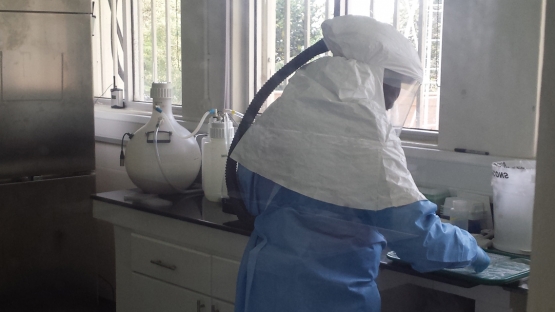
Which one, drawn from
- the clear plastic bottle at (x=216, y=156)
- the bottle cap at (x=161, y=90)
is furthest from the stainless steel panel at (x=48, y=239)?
the clear plastic bottle at (x=216, y=156)

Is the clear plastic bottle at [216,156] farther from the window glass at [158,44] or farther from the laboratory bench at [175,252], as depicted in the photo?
the window glass at [158,44]

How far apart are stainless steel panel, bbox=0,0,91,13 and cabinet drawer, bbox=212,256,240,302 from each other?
1.18 m

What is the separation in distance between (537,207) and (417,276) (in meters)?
0.85

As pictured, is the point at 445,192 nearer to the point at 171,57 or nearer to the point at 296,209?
the point at 296,209

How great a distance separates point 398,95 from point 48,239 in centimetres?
171

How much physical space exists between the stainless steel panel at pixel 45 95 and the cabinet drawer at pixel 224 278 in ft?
3.22

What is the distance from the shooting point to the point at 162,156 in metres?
1.96

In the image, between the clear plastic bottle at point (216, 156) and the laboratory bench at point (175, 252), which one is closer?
the laboratory bench at point (175, 252)

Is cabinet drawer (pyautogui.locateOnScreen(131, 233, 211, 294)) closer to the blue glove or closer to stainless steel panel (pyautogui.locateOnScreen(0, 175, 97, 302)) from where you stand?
stainless steel panel (pyautogui.locateOnScreen(0, 175, 97, 302))

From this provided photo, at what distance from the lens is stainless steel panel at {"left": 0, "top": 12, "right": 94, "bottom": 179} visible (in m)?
2.19

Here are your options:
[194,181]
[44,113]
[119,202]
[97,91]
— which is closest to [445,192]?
[194,181]

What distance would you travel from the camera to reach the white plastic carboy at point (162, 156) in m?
1.96

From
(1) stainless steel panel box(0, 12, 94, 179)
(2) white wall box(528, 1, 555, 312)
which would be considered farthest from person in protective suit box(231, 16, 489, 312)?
(1) stainless steel panel box(0, 12, 94, 179)

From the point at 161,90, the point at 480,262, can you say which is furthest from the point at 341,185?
the point at 161,90
